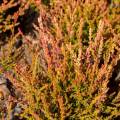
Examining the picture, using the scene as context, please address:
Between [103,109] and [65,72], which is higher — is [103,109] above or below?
below

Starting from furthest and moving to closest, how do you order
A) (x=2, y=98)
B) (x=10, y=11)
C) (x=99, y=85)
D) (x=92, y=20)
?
1. (x=10, y=11)
2. (x=92, y=20)
3. (x=2, y=98)
4. (x=99, y=85)

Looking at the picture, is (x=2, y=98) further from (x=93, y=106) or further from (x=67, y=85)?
(x=93, y=106)

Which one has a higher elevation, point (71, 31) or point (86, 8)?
point (86, 8)

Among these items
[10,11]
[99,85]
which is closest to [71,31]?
[99,85]

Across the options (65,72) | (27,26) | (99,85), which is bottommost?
(99,85)

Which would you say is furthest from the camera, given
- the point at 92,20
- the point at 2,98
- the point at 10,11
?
the point at 10,11

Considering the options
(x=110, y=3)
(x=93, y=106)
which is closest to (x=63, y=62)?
(x=93, y=106)

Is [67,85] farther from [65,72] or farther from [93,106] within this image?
[93,106]

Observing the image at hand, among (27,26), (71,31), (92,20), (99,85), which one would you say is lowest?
(99,85)

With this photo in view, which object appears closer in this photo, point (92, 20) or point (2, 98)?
point (2, 98)
